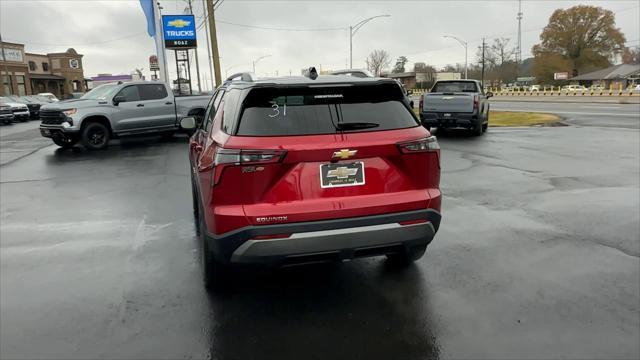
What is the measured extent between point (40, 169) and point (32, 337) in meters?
8.76

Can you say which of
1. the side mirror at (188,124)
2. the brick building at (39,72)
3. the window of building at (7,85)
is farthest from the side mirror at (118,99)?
the window of building at (7,85)

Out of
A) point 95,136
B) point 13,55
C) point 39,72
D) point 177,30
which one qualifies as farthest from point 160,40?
point 39,72

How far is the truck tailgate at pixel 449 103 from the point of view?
15.5 meters

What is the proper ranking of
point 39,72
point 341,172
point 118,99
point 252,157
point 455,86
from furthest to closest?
point 39,72, point 455,86, point 118,99, point 341,172, point 252,157

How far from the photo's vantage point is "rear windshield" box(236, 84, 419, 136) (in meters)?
3.55

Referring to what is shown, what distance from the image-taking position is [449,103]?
51.7ft

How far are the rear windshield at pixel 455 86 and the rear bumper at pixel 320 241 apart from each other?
46.7 feet

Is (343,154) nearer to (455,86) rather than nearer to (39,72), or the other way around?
(455,86)

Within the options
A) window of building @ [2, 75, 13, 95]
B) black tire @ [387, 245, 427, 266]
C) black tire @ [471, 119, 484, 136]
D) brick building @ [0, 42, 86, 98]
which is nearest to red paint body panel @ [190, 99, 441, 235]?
black tire @ [387, 245, 427, 266]

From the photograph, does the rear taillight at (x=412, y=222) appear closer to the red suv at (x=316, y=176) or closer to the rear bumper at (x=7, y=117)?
the red suv at (x=316, y=176)

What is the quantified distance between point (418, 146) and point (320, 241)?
1.07 metres

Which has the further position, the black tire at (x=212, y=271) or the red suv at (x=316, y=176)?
the black tire at (x=212, y=271)

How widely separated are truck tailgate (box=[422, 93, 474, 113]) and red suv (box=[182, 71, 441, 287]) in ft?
40.9

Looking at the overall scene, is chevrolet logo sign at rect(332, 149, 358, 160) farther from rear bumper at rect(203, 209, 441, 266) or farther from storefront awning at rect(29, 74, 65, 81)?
storefront awning at rect(29, 74, 65, 81)
